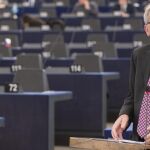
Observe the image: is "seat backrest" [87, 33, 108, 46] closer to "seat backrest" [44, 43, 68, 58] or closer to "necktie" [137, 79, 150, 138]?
"seat backrest" [44, 43, 68, 58]

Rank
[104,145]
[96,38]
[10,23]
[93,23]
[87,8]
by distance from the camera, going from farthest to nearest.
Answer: [87,8]
[10,23]
[93,23]
[96,38]
[104,145]

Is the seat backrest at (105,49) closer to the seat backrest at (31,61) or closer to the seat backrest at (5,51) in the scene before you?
the seat backrest at (5,51)

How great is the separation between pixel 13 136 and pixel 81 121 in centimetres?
153

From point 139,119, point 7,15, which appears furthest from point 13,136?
point 7,15

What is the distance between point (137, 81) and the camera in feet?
15.2

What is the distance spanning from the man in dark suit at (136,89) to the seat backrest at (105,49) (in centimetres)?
673

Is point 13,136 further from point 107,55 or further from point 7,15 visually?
point 7,15

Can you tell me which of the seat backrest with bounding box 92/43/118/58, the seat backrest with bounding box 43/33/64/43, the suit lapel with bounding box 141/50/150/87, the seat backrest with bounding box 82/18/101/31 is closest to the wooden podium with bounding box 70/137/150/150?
the suit lapel with bounding box 141/50/150/87

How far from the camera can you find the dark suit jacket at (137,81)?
15.1 feet

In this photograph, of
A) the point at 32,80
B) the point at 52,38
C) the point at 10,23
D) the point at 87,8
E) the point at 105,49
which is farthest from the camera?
the point at 87,8

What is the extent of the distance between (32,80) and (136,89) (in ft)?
13.1

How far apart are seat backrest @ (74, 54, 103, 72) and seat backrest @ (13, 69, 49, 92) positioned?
4.70 feet

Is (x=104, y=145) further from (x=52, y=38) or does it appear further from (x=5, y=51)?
(x=52, y=38)

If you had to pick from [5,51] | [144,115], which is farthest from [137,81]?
[5,51]
